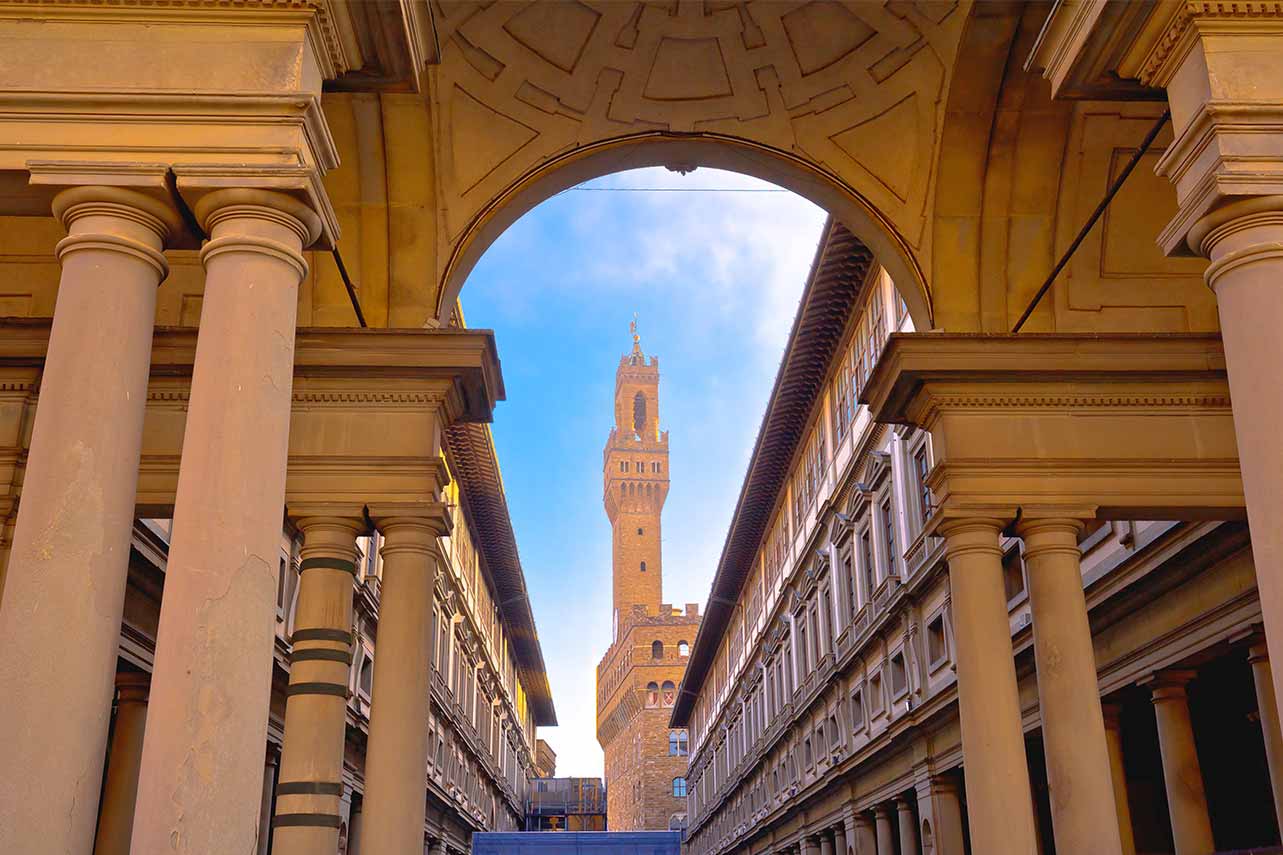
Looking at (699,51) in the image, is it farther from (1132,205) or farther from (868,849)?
(868,849)

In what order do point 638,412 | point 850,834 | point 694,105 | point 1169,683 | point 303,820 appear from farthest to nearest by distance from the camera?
point 638,412, point 850,834, point 1169,683, point 694,105, point 303,820

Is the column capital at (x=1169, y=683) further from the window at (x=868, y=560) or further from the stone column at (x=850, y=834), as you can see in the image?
the stone column at (x=850, y=834)

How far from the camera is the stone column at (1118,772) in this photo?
1941 cm

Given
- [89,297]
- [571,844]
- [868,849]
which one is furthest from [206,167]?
[571,844]

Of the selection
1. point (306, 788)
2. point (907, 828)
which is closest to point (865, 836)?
point (907, 828)

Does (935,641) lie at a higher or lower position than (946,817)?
higher

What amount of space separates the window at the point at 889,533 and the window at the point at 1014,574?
4.98 metres

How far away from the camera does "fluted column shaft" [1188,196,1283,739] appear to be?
24.4 feet

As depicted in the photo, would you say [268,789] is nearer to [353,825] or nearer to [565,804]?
[353,825]

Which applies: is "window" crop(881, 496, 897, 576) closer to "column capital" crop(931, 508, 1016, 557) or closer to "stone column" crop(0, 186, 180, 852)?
"column capital" crop(931, 508, 1016, 557)

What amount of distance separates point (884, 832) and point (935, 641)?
6.60 meters

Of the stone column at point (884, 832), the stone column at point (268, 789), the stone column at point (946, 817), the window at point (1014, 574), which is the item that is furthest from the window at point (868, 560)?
the stone column at point (268, 789)

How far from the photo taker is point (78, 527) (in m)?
7.38

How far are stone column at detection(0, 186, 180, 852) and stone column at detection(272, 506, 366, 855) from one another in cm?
451
